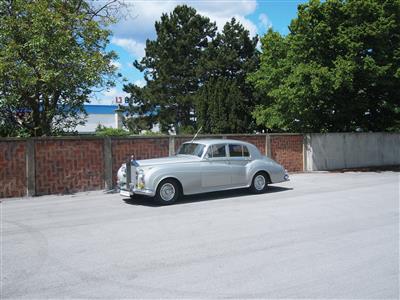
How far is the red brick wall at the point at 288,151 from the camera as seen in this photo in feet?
63.8

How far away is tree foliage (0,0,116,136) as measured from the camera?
12930 millimetres

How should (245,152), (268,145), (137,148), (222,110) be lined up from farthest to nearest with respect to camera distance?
(222,110)
(268,145)
(137,148)
(245,152)

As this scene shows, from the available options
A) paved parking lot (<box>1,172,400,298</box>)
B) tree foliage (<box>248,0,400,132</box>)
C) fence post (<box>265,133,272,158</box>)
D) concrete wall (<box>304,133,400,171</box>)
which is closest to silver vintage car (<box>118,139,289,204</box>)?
paved parking lot (<box>1,172,400,298</box>)

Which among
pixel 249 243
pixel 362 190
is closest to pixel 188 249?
pixel 249 243

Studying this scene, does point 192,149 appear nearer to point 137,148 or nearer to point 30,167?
point 137,148

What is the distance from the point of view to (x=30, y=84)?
13031 millimetres

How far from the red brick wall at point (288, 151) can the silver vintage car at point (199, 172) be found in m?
5.91

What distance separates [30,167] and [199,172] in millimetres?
5164

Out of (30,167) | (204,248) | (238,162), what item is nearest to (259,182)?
(238,162)

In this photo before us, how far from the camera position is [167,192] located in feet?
36.8

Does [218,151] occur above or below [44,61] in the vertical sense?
below

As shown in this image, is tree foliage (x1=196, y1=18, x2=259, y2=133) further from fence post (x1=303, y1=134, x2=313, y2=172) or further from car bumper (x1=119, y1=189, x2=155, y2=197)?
car bumper (x1=119, y1=189, x2=155, y2=197)

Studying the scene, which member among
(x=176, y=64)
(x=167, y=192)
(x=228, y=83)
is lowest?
(x=167, y=192)

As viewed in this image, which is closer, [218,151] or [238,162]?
[218,151]
